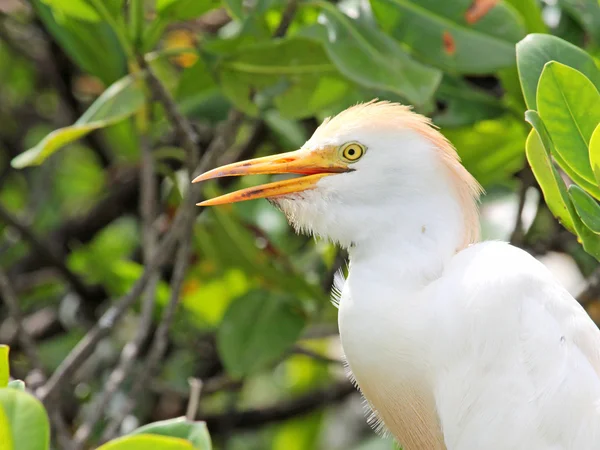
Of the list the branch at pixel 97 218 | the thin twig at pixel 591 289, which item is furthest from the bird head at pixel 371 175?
the branch at pixel 97 218

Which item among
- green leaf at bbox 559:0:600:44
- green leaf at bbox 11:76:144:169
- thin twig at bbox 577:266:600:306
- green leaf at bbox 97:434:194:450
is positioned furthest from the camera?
thin twig at bbox 577:266:600:306

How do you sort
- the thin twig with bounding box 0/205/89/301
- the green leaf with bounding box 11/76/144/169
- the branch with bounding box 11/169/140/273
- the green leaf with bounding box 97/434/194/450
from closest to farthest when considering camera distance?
the green leaf with bounding box 97/434/194/450
the green leaf with bounding box 11/76/144/169
the thin twig with bounding box 0/205/89/301
the branch with bounding box 11/169/140/273

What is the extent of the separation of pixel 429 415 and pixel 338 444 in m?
2.19

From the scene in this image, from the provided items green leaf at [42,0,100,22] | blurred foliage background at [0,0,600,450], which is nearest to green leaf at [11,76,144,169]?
blurred foliage background at [0,0,600,450]

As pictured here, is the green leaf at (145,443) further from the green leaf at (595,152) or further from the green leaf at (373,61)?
the green leaf at (373,61)

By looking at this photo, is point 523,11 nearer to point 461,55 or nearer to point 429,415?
point 461,55

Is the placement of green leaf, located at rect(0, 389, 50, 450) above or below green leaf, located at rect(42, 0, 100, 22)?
above

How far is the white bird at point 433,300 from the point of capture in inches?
76.2

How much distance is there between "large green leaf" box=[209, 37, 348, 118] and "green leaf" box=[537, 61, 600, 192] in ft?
2.56

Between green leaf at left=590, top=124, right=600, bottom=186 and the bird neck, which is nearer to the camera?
green leaf at left=590, top=124, right=600, bottom=186

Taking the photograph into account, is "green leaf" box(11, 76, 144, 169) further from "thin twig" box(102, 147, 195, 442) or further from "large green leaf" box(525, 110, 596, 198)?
"large green leaf" box(525, 110, 596, 198)

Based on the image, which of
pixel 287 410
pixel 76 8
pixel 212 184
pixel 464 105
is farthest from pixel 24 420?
pixel 287 410

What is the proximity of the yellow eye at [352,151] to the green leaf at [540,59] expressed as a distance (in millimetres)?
361

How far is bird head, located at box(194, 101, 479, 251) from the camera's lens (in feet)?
6.71
